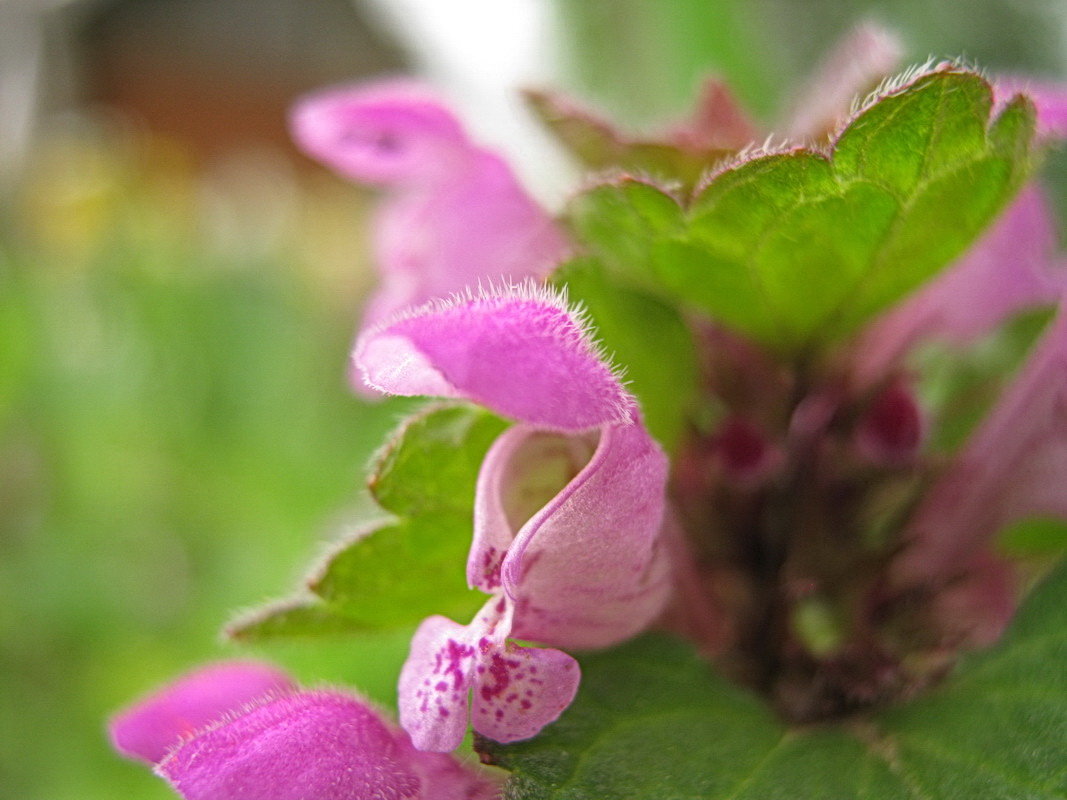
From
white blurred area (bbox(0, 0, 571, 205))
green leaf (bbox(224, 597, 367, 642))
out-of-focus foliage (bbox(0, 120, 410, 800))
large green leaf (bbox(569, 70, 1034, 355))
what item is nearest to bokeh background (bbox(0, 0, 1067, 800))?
out-of-focus foliage (bbox(0, 120, 410, 800))

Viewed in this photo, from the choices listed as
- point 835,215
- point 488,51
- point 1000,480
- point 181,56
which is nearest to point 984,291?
point 1000,480

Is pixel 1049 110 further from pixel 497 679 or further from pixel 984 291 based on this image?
pixel 497 679

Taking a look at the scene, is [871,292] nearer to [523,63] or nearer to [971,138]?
[971,138]

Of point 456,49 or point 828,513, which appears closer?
point 828,513

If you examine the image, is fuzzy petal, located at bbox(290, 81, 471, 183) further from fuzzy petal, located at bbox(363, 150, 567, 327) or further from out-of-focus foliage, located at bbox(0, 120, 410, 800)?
out-of-focus foliage, located at bbox(0, 120, 410, 800)

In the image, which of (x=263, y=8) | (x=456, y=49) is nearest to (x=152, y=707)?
(x=456, y=49)

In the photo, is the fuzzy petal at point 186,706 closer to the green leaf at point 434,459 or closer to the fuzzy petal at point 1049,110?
the green leaf at point 434,459

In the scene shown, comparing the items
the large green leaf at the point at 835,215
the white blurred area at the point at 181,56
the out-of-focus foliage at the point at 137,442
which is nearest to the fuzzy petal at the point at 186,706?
the large green leaf at the point at 835,215
